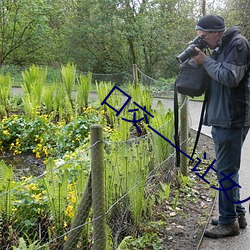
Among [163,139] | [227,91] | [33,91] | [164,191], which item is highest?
[227,91]

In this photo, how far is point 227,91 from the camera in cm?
309

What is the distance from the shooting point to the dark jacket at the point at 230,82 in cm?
294

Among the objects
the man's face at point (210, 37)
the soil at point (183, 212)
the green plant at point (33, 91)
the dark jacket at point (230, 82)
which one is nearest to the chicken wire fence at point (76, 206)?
the soil at point (183, 212)

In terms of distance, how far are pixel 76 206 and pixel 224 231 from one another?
139cm

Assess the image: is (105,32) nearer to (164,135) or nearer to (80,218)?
(164,135)

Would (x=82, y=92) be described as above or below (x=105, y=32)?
below

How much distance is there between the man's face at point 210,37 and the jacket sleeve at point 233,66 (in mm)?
177

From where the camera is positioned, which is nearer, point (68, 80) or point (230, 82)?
point (230, 82)

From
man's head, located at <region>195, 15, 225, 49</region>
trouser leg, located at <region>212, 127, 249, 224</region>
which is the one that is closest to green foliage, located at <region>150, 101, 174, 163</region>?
trouser leg, located at <region>212, 127, 249, 224</region>

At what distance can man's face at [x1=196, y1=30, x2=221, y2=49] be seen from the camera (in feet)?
10.3

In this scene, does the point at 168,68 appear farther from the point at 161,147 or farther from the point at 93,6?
the point at 161,147

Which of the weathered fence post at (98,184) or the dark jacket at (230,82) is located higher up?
the dark jacket at (230,82)

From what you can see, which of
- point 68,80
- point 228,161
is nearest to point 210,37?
point 228,161

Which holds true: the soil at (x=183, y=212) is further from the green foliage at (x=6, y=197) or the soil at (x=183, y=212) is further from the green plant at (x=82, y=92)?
the green plant at (x=82, y=92)
